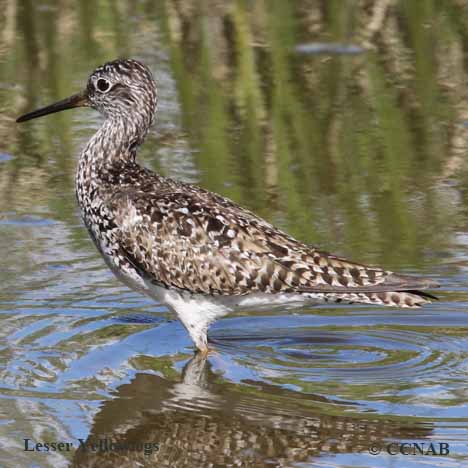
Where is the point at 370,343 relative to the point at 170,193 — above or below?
below

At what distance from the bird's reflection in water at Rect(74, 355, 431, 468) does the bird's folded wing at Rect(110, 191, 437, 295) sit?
69cm

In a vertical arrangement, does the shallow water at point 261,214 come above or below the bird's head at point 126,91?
below

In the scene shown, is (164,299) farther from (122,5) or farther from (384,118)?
(122,5)

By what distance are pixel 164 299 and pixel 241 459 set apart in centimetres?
188

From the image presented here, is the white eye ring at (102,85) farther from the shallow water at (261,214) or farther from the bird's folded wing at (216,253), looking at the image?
the shallow water at (261,214)

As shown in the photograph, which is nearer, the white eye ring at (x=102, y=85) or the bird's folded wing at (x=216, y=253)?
the bird's folded wing at (x=216, y=253)

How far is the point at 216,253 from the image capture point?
28.0 ft

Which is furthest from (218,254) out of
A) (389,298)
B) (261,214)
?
(261,214)

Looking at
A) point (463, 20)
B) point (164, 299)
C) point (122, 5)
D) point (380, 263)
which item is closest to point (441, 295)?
point (380, 263)

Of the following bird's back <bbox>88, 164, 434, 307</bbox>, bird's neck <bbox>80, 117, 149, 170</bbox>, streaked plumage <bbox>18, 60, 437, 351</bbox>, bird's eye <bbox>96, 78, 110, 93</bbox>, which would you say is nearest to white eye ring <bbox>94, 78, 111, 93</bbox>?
bird's eye <bbox>96, 78, 110, 93</bbox>

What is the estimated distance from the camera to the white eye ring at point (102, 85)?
9.48m

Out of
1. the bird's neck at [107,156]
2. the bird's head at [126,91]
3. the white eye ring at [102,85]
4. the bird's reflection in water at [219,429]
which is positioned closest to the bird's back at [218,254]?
the bird's neck at [107,156]

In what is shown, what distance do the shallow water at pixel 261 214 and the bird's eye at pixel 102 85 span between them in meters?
1.36

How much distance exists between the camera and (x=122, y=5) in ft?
50.5
